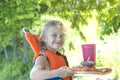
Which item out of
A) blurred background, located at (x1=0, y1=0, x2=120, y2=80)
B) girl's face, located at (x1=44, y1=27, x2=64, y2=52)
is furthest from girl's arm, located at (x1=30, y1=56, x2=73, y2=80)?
blurred background, located at (x1=0, y1=0, x2=120, y2=80)

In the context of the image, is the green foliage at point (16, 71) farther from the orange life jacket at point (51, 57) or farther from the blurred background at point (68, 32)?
the orange life jacket at point (51, 57)

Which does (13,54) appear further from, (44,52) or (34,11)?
(44,52)

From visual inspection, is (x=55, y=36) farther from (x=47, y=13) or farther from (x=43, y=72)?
(x=47, y=13)

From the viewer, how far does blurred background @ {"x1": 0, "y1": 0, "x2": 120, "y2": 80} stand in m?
3.42

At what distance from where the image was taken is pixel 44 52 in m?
2.03

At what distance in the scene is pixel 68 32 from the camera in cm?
414

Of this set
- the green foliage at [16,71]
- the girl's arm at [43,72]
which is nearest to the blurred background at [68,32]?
the green foliage at [16,71]

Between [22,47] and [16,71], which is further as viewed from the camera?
[22,47]

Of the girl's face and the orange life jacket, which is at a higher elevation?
the girl's face

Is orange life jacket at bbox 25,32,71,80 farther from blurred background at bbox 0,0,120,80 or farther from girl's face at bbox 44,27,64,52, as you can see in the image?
blurred background at bbox 0,0,120,80

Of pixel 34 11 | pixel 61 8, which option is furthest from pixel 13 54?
pixel 61 8

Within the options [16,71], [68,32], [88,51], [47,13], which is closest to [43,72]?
[88,51]

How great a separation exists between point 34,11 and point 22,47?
140 cm

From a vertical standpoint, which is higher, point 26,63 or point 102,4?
point 102,4
